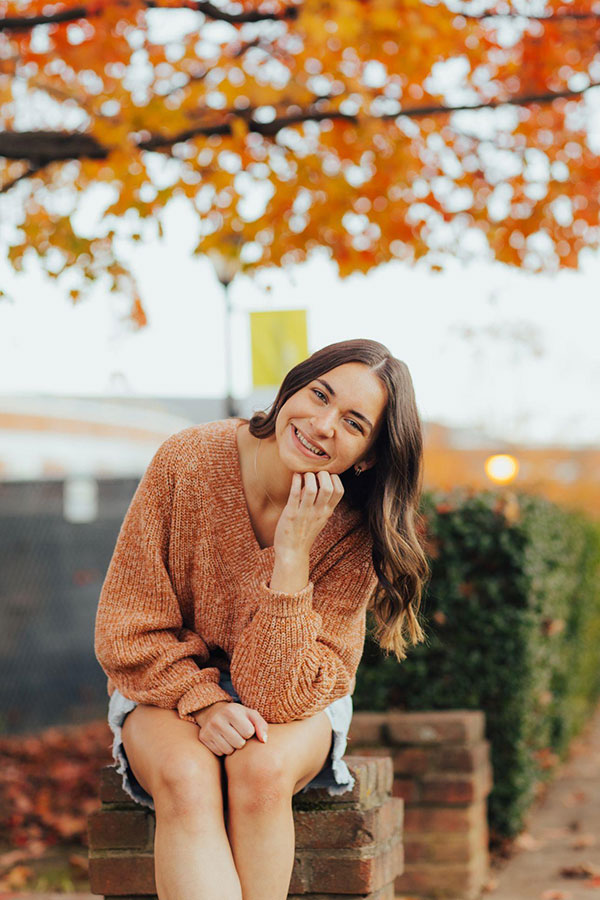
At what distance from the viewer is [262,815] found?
2578 mm

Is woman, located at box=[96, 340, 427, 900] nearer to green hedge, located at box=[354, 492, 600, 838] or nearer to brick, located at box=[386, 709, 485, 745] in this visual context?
brick, located at box=[386, 709, 485, 745]

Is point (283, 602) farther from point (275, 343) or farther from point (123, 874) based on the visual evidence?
point (275, 343)

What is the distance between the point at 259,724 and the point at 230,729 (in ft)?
0.24

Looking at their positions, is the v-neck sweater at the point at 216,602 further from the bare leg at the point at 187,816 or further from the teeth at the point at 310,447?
the teeth at the point at 310,447

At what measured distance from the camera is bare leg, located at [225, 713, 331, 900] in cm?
255

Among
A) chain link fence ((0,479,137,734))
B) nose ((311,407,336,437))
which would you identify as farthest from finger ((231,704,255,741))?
chain link fence ((0,479,137,734))

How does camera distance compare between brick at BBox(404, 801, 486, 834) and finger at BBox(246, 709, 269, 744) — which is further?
brick at BBox(404, 801, 486, 834)

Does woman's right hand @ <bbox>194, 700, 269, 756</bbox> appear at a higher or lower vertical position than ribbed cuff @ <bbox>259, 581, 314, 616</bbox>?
lower

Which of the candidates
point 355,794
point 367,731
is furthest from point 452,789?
point 355,794

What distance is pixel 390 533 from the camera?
293 centimetres

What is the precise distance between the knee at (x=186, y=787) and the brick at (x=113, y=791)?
37cm

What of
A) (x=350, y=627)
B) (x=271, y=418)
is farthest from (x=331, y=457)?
(x=350, y=627)

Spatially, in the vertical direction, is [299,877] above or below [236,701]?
below

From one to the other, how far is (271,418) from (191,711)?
793mm
